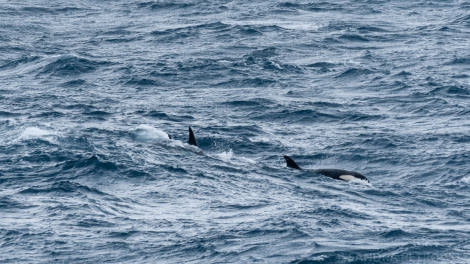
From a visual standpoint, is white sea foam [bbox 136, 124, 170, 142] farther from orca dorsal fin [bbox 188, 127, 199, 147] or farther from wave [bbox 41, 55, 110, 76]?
wave [bbox 41, 55, 110, 76]

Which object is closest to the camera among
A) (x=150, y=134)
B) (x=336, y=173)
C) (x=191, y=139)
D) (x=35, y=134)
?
(x=336, y=173)

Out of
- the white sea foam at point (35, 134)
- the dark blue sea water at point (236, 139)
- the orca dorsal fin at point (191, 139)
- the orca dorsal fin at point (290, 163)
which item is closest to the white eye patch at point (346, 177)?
the dark blue sea water at point (236, 139)

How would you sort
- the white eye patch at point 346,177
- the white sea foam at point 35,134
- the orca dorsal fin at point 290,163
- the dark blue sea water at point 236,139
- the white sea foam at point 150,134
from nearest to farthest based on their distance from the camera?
the dark blue sea water at point 236,139
the white eye patch at point 346,177
the orca dorsal fin at point 290,163
the white sea foam at point 35,134
the white sea foam at point 150,134

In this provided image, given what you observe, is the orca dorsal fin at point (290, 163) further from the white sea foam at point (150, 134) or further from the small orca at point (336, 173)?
the white sea foam at point (150, 134)

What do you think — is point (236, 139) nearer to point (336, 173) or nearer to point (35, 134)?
point (336, 173)

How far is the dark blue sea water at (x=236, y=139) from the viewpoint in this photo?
1166 inches

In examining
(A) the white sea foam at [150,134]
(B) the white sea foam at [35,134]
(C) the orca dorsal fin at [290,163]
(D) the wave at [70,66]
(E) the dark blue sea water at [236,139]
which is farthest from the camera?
(D) the wave at [70,66]

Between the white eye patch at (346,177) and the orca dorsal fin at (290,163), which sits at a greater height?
the orca dorsal fin at (290,163)

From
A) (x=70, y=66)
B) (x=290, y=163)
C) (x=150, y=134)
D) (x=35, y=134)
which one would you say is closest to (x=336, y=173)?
(x=290, y=163)

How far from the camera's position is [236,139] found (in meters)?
42.6

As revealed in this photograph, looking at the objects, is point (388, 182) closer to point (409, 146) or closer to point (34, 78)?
point (409, 146)

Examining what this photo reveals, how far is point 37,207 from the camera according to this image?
106 feet

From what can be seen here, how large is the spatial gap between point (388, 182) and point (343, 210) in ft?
16.0

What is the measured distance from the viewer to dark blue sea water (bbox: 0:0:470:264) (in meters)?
29.6
